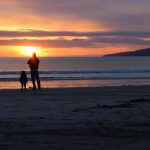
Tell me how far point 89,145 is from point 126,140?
0.72m

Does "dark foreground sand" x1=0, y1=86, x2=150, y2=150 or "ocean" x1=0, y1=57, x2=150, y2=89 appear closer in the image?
"dark foreground sand" x1=0, y1=86, x2=150, y2=150

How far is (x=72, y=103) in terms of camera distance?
581 inches

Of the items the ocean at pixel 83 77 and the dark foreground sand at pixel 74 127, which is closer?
the dark foreground sand at pixel 74 127

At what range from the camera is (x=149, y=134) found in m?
8.93

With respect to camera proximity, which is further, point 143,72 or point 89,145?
point 143,72

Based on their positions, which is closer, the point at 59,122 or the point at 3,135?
the point at 3,135

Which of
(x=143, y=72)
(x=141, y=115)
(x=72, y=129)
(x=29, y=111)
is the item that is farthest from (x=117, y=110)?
(x=143, y=72)

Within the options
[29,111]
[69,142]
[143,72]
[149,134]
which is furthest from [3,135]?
[143,72]

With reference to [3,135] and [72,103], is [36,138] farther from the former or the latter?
[72,103]

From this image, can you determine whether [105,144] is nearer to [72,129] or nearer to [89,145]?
[89,145]

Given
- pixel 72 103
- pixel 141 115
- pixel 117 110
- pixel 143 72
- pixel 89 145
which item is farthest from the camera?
pixel 143 72

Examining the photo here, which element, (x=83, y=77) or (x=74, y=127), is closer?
(x=74, y=127)

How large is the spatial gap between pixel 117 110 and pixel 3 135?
169 inches

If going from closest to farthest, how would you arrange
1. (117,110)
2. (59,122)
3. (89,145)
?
(89,145), (59,122), (117,110)
